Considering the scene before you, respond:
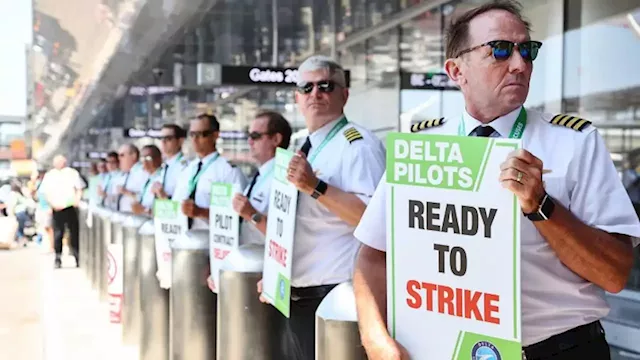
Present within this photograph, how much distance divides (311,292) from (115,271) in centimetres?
386

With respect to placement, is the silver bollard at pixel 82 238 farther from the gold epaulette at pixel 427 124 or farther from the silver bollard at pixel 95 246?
the gold epaulette at pixel 427 124

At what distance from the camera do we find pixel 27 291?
9680mm

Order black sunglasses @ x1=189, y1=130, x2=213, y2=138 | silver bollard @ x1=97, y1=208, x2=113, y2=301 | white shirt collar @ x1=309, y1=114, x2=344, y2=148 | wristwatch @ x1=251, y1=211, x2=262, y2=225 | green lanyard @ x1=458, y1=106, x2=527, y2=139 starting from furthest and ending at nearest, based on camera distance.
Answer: silver bollard @ x1=97, y1=208, x2=113, y2=301 → black sunglasses @ x1=189, y1=130, x2=213, y2=138 → wristwatch @ x1=251, y1=211, x2=262, y2=225 → white shirt collar @ x1=309, y1=114, x2=344, y2=148 → green lanyard @ x1=458, y1=106, x2=527, y2=139

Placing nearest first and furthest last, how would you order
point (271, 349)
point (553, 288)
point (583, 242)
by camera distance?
point (583, 242), point (553, 288), point (271, 349)

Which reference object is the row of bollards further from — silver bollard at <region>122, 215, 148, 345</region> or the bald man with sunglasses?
the bald man with sunglasses

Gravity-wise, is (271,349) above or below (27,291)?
above

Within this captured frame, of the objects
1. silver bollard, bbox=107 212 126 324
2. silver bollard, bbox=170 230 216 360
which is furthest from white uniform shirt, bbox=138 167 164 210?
silver bollard, bbox=170 230 216 360

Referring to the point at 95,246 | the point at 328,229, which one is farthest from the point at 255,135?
the point at 95,246

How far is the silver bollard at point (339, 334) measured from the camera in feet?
7.34

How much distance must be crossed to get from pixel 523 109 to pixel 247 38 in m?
11.1

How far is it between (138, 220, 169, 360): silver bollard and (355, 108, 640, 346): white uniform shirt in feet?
12.2

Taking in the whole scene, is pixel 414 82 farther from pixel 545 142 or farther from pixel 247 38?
pixel 545 142

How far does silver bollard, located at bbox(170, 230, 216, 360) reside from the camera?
4.27 m

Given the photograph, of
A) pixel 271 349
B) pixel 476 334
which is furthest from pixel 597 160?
pixel 271 349
